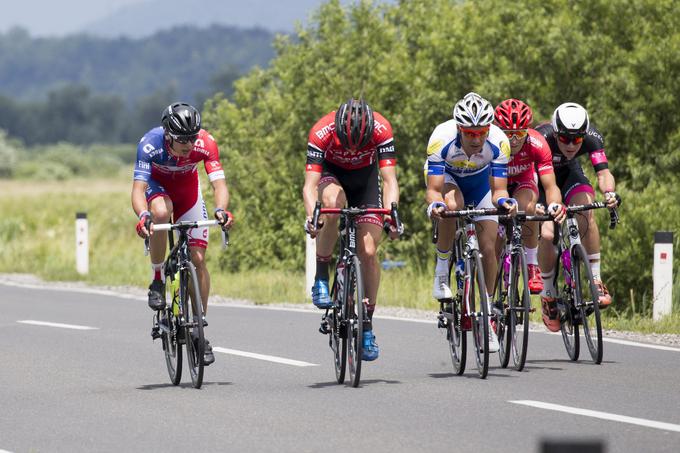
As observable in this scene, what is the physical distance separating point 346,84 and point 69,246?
6.82 m

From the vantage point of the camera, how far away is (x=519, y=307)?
9.74 meters

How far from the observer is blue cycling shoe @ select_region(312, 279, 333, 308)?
938cm

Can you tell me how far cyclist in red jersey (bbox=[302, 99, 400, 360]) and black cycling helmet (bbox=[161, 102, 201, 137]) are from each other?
0.81m

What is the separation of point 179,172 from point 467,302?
2320 millimetres

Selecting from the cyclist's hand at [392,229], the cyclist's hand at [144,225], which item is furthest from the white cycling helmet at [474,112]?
the cyclist's hand at [144,225]

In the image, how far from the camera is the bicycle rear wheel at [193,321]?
8945 millimetres

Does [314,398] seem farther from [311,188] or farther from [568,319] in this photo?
[568,319]

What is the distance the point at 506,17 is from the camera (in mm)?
23469

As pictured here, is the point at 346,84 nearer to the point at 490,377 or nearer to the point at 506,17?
the point at 506,17

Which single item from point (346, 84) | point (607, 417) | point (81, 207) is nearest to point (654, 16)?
point (346, 84)

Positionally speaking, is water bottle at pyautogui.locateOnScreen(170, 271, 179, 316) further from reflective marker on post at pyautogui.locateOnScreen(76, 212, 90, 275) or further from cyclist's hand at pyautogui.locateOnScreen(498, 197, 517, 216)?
reflective marker on post at pyautogui.locateOnScreen(76, 212, 90, 275)

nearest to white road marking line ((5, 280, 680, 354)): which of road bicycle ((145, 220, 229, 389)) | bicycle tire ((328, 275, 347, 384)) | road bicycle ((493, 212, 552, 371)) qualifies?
road bicycle ((493, 212, 552, 371))

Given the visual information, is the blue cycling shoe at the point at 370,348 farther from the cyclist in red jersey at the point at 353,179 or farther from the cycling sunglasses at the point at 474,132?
the cycling sunglasses at the point at 474,132

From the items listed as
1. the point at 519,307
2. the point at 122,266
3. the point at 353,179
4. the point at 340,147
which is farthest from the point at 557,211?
the point at 122,266
